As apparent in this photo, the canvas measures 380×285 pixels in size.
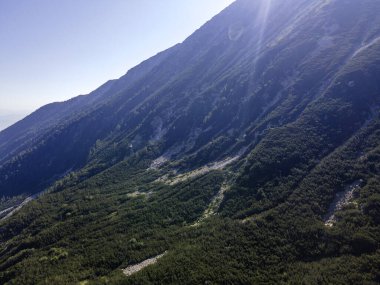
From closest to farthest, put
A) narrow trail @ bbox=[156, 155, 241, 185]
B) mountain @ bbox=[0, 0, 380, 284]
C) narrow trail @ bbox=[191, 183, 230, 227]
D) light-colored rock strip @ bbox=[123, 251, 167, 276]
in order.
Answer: mountain @ bbox=[0, 0, 380, 284] < light-colored rock strip @ bbox=[123, 251, 167, 276] < narrow trail @ bbox=[191, 183, 230, 227] < narrow trail @ bbox=[156, 155, 241, 185]

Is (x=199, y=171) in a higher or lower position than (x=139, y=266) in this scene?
lower

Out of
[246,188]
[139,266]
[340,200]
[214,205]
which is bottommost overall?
[340,200]

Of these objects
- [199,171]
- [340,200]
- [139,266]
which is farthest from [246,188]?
[139,266]

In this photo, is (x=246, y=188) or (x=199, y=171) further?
(x=199, y=171)

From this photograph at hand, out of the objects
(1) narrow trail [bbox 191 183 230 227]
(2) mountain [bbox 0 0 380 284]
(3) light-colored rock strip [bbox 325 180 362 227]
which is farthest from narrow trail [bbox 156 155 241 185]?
(3) light-colored rock strip [bbox 325 180 362 227]

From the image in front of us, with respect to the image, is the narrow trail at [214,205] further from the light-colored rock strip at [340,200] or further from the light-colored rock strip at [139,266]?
the light-colored rock strip at [340,200]

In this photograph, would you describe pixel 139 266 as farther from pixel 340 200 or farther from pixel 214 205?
pixel 340 200

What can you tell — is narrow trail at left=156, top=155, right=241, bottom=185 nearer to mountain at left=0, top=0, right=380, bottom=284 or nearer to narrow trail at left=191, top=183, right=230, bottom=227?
mountain at left=0, top=0, right=380, bottom=284

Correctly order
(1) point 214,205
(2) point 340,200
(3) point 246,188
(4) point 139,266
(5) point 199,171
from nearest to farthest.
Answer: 1. (4) point 139,266
2. (2) point 340,200
3. (3) point 246,188
4. (1) point 214,205
5. (5) point 199,171

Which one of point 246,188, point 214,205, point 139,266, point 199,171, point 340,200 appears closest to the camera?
point 139,266

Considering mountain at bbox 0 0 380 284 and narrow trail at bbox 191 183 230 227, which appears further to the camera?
narrow trail at bbox 191 183 230 227
